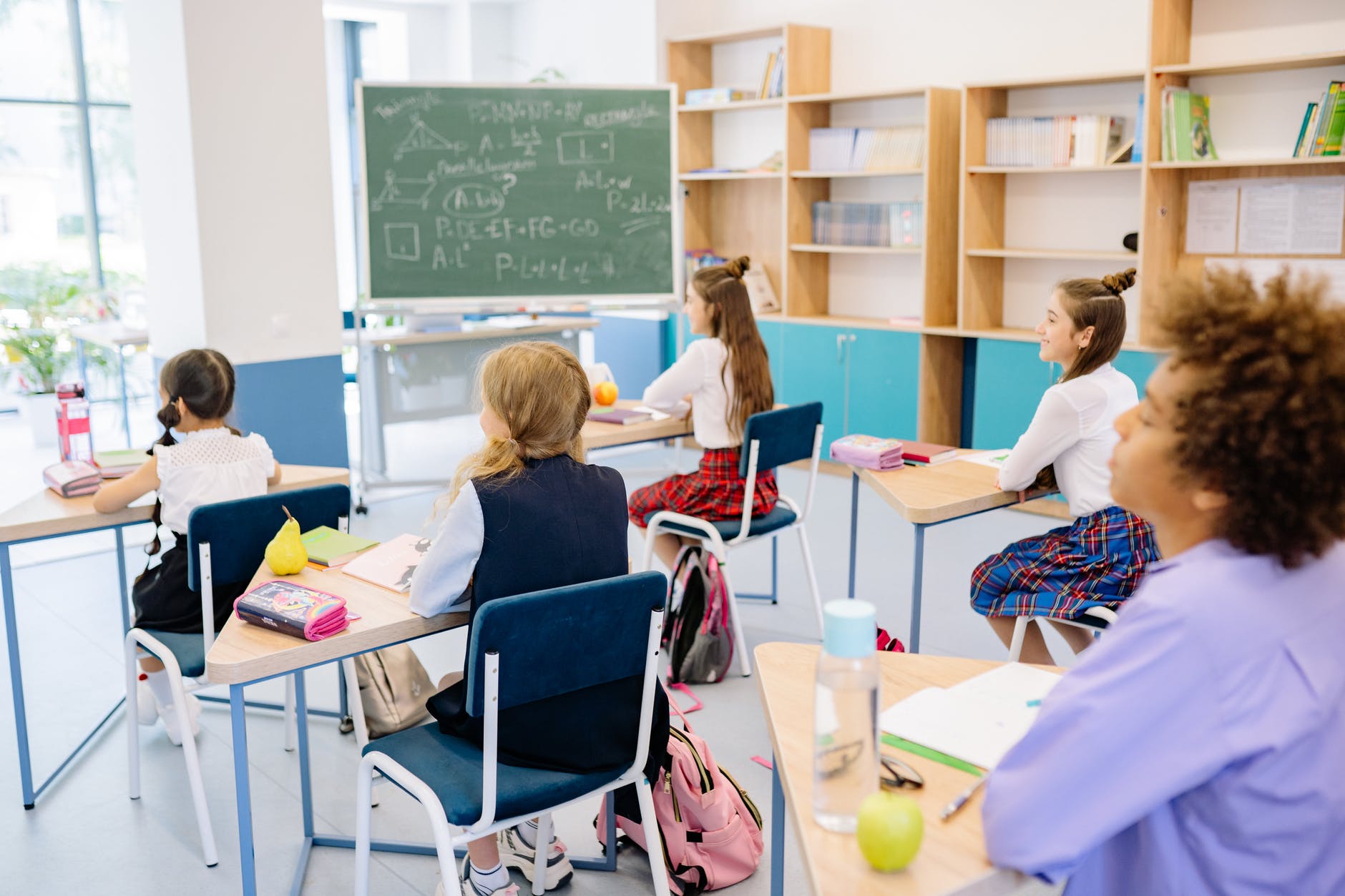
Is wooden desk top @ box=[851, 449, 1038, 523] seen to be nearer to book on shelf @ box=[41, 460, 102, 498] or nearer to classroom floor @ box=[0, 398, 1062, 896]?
classroom floor @ box=[0, 398, 1062, 896]

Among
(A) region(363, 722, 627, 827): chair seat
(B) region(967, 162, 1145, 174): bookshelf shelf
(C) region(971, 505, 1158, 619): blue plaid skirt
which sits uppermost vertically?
(B) region(967, 162, 1145, 174): bookshelf shelf

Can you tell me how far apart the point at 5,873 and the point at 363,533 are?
2.63 meters

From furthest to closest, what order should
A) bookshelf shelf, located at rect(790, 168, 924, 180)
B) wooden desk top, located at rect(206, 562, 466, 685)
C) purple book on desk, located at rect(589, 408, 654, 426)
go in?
bookshelf shelf, located at rect(790, 168, 924, 180) → purple book on desk, located at rect(589, 408, 654, 426) → wooden desk top, located at rect(206, 562, 466, 685)

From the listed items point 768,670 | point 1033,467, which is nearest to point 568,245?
point 1033,467

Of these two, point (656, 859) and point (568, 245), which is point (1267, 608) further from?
point (568, 245)

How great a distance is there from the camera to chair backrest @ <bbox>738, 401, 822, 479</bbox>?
3385mm

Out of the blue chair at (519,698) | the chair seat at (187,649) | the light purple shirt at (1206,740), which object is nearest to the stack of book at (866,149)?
the chair seat at (187,649)

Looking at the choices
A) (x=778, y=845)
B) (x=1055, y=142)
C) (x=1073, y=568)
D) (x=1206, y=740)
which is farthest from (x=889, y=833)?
(x=1055, y=142)

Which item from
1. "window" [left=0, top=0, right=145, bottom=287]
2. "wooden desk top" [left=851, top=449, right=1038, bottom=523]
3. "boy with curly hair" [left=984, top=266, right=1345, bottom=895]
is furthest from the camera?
"window" [left=0, top=0, right=145, bottom=287]

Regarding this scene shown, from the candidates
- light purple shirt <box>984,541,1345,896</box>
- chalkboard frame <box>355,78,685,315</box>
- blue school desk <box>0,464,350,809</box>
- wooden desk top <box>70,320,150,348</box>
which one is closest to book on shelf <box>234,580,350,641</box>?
blue school desk <box>0,464,350,809</box>

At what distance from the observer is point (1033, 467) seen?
286cm

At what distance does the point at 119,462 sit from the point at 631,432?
1.47 metres

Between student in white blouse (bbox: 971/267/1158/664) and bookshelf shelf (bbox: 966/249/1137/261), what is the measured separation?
233cm

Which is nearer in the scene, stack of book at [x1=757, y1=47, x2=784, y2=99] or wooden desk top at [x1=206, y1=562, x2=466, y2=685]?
wooden desk top at [x1=206, y1=562, x2=466, y2=685]
